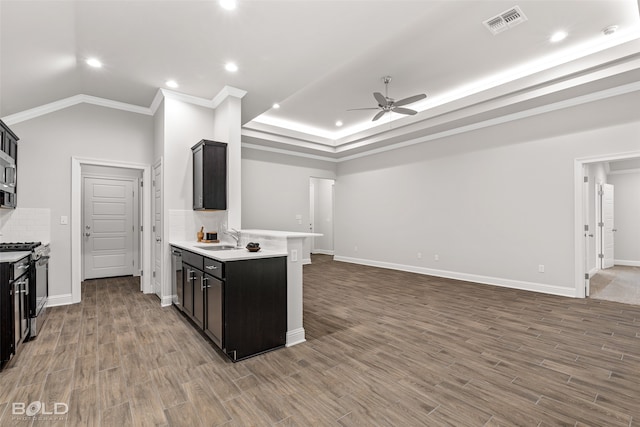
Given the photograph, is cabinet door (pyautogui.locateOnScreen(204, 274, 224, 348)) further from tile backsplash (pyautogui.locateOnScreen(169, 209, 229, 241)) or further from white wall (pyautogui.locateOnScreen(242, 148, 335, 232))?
white wall (pyautogui.locateOnScreen(242, 148, 335, 232))

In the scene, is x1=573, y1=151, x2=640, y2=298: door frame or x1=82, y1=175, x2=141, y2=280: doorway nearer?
x1=573, y1=151, x2=640, y2=298: door frame

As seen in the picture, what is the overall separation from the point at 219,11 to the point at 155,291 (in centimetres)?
422

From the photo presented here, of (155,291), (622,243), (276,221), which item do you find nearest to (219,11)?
(155,291)

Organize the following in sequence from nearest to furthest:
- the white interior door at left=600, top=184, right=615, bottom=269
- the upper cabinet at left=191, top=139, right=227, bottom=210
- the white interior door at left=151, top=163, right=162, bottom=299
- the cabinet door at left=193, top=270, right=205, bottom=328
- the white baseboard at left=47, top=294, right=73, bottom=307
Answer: the cabinet door at left=193, top=270, right=205, bottom=328 < the upper cabinet at left=191, top=139, right=227, bottom=210 < the white baseboard at left=47, top=294, right=73, bottom=307 < the white interior door at left=151, top=163, right=162, bottom=299 < the white interior door at left=600, top=184, right=615, bottom=269

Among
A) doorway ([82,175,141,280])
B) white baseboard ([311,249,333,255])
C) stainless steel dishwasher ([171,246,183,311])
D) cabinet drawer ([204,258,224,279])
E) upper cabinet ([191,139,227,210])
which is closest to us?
cabinet drawer ([204,258,224,279])

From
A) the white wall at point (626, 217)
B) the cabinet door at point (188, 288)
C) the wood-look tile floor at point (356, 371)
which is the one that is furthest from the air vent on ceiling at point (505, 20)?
the white wall at point (626, 217)

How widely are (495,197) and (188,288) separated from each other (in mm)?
5383

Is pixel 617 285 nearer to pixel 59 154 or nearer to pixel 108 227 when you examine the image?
pixel 59 154

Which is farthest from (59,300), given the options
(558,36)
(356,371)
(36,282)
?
(558,36)

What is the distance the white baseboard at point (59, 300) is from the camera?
14.2ft

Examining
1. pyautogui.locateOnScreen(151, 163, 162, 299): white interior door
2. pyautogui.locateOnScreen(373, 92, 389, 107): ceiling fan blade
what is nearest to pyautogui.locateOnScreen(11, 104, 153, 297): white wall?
pyautogui.locateOnScreen(151, 163, 162, 299): white interior door

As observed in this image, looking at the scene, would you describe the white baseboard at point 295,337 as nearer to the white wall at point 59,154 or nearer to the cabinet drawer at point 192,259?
the cabinet drawer at point 192,259

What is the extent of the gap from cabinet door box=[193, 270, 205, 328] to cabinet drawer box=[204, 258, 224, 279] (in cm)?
16

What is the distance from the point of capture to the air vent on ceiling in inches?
125
